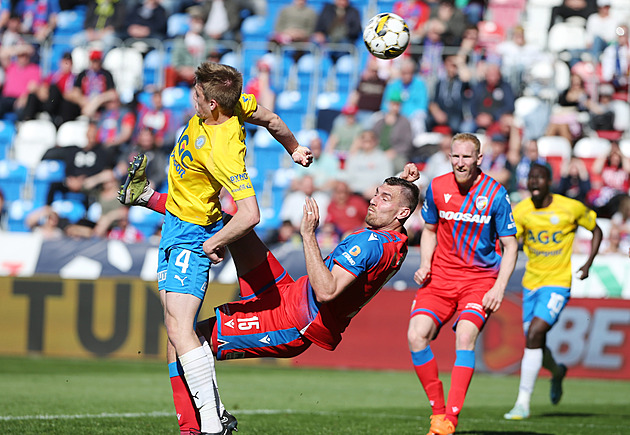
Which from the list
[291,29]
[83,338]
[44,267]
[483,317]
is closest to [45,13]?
[291,29]

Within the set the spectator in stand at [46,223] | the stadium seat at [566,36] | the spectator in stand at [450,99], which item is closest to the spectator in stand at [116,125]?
the spectator in stand at [46,223]

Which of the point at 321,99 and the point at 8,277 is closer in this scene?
the point at 8,277

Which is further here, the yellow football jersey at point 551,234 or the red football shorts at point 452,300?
the yellow football jersey at point 551,234

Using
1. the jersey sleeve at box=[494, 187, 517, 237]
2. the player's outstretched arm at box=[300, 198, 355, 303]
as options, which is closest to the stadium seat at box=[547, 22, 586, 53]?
the jersey sleeve at box=[494, 187, 517, 237]

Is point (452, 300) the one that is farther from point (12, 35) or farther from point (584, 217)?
point (12, 35)

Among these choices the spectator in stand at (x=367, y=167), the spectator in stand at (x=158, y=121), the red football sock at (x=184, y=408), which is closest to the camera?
the red football sock at (x=184, y=408)

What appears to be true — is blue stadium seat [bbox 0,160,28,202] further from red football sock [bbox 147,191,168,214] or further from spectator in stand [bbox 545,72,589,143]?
red football sock [bbox 147,191,168,214]

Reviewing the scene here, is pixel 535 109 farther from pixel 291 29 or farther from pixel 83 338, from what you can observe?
pixel 83 338

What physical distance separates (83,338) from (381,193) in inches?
331

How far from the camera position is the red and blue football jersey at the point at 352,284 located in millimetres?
6477

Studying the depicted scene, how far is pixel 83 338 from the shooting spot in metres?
14.1

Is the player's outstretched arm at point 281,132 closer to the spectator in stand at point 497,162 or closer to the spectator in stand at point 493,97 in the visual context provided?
the spectator in stand at point 497,162

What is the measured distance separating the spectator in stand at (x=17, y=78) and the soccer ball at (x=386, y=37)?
1240cm

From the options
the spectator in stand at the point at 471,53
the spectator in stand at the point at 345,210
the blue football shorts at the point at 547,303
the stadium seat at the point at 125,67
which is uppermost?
the spectator in stand at the point at 471,53
